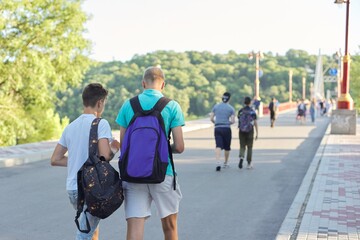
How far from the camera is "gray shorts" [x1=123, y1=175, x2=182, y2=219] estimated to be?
13.3 feet

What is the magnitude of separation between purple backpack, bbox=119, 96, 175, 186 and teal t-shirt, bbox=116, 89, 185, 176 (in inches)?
2.5

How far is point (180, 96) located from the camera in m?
91.2

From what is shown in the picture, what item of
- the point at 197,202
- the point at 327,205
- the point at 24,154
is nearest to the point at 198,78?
the point at 24,154

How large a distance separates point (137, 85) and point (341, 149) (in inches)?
→ 2668

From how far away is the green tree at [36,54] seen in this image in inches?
1033

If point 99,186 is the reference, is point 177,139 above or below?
above

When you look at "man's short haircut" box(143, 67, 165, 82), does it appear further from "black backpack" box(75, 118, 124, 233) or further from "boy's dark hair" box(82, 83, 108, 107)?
"black backpack" box(75, 118, 124, 233)

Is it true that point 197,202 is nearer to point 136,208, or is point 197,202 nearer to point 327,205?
point 327,205

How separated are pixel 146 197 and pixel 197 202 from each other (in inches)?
180

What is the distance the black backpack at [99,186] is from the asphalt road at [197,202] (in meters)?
2.40

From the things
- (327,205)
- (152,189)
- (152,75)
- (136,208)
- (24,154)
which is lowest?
(24,154)

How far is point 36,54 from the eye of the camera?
2611cm

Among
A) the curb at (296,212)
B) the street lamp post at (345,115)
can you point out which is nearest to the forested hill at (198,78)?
the street lamp post at (345,115)

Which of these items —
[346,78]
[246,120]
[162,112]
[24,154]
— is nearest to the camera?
[162,112]
